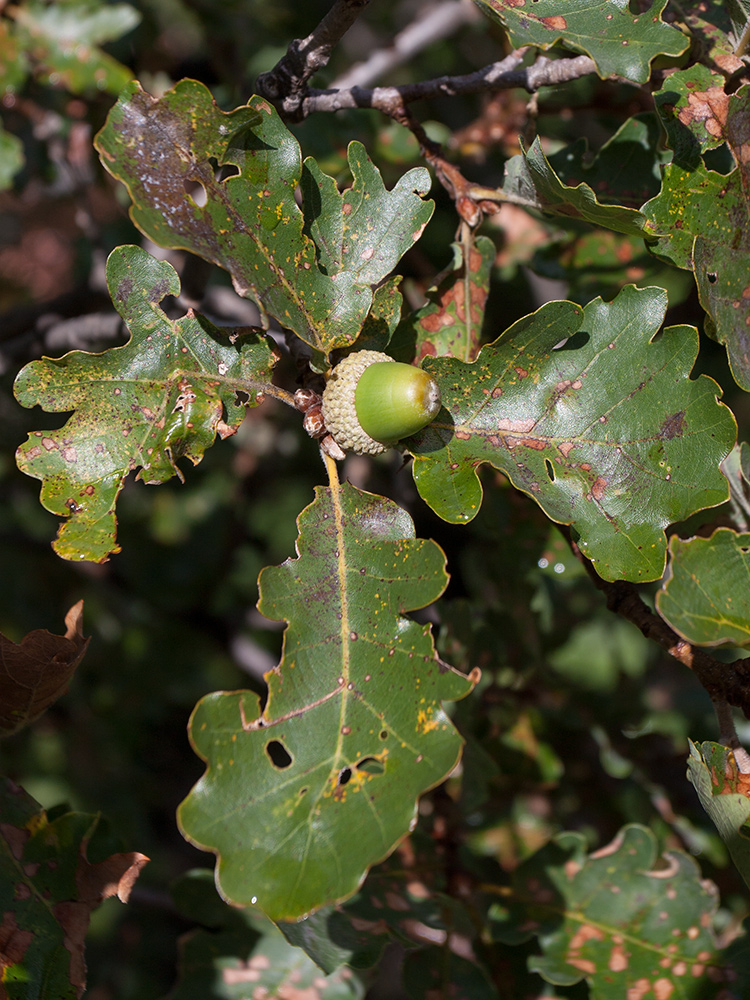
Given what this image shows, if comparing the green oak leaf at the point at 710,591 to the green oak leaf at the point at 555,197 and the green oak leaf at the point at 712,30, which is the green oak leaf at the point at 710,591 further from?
the green oak leaf at the point at 712,30

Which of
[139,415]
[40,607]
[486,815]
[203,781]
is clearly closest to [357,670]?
[203,781]

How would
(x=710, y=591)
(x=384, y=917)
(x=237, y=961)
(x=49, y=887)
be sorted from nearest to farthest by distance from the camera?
1. (x=710, y=591)
2. (x=49, y=887)
3. (x=384, y=917)
4. (x=237, y=961)

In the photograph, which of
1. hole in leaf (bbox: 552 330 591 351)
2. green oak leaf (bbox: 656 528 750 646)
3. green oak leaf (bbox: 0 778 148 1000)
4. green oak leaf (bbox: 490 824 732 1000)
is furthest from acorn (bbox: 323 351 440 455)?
green oak leaf (bbox: 490 824 732 1000)

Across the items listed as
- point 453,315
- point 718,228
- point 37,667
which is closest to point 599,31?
point 718,228

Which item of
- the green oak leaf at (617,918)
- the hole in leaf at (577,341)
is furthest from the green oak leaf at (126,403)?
the green oak leaf at (617,918)

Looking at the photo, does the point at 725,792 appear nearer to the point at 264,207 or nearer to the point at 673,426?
the point at 673,426
